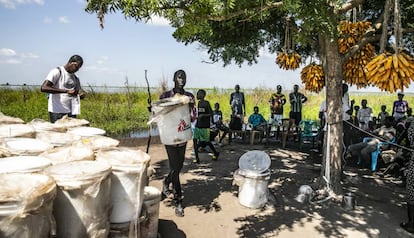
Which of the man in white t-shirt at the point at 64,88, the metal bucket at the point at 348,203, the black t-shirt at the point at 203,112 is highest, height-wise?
the man in white t-shirt at the point at 64,88

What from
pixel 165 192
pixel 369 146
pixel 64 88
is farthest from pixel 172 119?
pixel 369 146

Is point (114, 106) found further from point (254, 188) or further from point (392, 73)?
point (392, 73)

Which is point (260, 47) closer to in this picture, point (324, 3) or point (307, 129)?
point (307, 129)

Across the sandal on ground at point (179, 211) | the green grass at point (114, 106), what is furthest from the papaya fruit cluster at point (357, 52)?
the green grass at point (114, 106)

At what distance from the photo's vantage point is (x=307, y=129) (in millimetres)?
10602

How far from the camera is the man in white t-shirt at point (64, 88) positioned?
4559 millimetres

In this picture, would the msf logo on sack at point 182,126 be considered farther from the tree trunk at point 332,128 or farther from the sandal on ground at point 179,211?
the tree trunk at point 332,128

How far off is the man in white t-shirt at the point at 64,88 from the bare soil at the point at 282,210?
1.95m

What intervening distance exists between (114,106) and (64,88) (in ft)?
44.0

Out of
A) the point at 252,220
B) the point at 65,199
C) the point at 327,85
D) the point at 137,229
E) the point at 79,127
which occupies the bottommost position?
the point at 252,220

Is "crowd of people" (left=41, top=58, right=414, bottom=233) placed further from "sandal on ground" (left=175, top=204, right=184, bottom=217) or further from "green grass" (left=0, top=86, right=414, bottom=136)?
"green grass" (left=0, top=86, right=414, bottom=136)

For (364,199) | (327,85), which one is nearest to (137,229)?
(327,85)

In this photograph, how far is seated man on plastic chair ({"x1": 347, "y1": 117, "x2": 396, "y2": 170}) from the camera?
7920mm

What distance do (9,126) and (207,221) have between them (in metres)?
2.63
